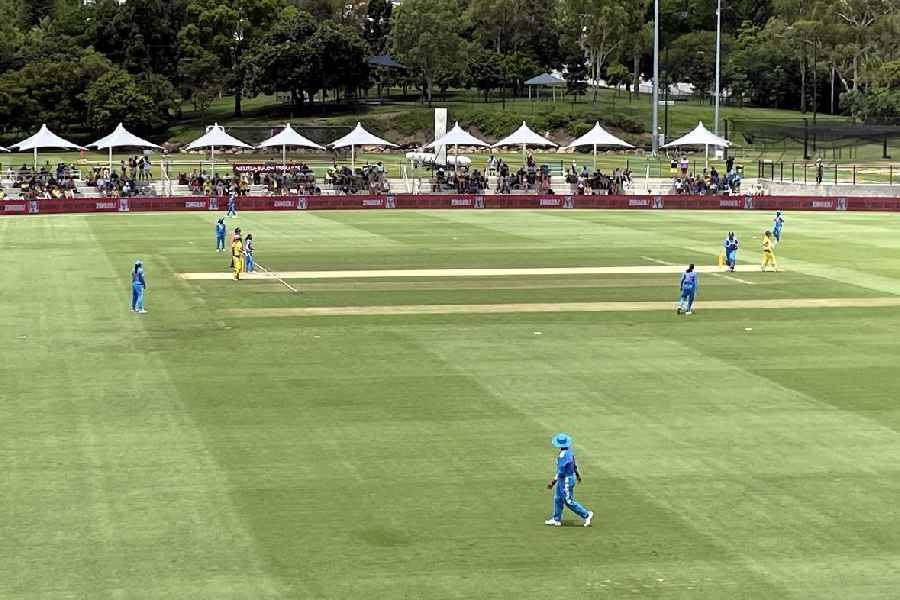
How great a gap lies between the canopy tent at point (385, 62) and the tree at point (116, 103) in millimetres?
27645

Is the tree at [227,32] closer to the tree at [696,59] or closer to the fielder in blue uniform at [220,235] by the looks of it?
the tree at [696,59]

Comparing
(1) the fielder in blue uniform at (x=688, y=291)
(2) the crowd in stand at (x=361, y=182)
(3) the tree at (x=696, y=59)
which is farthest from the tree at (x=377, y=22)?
(1) the fielder in blue uniform at (x=688, y=291)

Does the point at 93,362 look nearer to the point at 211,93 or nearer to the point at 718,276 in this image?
the point at 718,276

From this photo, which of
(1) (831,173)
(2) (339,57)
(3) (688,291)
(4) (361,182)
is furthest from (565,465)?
(2) (339,57)

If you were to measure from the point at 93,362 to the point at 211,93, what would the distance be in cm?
11251

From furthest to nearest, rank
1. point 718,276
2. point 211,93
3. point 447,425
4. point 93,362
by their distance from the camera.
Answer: point 211,93, point 718,276, point 93,362, point 447,425

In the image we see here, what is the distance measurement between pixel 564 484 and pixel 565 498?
208 mm

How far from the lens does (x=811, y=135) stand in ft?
360

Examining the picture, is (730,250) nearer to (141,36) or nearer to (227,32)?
(141,36)

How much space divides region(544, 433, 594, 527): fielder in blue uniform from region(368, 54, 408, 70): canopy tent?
128 m

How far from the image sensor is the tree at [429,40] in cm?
13850

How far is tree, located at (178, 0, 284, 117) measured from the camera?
140m

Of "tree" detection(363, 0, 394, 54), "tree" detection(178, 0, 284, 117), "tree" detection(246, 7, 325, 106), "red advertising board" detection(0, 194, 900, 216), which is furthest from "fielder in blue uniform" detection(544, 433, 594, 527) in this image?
"tree" detection(363, 0, 394, 54)

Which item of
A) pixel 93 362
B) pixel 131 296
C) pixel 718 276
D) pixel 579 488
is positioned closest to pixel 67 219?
pixel 131 296
